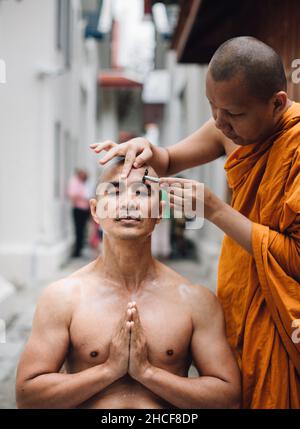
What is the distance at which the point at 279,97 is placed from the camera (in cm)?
195

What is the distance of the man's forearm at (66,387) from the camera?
77.2 inches

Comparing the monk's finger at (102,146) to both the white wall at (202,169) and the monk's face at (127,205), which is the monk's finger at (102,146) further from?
the white wall at (202,169)

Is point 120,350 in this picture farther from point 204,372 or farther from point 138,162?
point 138,162

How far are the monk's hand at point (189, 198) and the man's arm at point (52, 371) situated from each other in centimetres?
62

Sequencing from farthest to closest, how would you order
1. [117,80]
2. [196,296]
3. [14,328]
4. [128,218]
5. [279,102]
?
1. [117,80]
2. [14,328]
3. [196,296]
4. [128,218]
5. [279,102]

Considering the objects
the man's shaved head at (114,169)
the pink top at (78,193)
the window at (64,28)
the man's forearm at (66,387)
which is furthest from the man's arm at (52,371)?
the pink top at (78,193)

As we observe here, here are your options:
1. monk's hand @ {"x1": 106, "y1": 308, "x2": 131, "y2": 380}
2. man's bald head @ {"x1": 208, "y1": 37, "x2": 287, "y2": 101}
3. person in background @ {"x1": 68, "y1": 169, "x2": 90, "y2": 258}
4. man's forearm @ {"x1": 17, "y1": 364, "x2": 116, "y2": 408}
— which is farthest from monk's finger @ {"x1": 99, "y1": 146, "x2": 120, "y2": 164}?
person in background @ {"x1": 68, "y1": 169, "x2": 90, "y2": 258}

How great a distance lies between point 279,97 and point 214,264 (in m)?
5.67

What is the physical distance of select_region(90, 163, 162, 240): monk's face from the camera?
6.86 ft

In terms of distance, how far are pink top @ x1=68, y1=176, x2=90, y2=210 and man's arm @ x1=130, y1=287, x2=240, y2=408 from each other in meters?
7.48

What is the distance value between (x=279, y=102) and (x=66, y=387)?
4.41 ft

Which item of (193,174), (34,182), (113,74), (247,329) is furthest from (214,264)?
(113,74)

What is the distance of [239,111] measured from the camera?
191cm

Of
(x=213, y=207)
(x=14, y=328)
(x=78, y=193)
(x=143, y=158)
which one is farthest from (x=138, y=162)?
(x=78, y=193)
